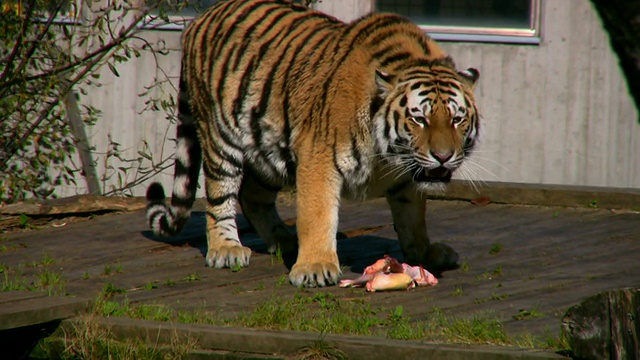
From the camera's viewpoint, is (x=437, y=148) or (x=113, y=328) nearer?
(x=113, y=328)

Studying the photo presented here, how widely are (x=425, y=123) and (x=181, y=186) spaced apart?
1.93 meters

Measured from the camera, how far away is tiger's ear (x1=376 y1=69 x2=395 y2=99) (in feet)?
17.2

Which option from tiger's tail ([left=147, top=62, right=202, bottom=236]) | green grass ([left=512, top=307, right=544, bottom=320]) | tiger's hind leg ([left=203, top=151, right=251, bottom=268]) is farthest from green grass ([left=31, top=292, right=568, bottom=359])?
tiger's tail ([left=147, top=62, right=202, bottom=236])

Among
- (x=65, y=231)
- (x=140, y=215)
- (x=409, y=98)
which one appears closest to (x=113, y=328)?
(x=409, y=98)

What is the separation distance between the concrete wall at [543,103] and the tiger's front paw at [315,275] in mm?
4265

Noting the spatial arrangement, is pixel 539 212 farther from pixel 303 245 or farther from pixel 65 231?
pixel 65 231

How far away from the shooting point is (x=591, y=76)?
924 cm

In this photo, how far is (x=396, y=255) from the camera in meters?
6.00

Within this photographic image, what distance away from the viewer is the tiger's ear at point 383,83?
17.2ft

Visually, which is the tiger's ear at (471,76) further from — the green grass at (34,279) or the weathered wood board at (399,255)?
the green grass at (34,279)

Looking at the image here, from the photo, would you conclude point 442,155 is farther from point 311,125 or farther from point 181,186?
point 181,186

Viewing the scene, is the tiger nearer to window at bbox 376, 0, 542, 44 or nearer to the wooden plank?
the wooden plank

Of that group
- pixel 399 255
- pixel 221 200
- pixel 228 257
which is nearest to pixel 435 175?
pixel 399 255

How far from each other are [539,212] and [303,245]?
233 centimetres
